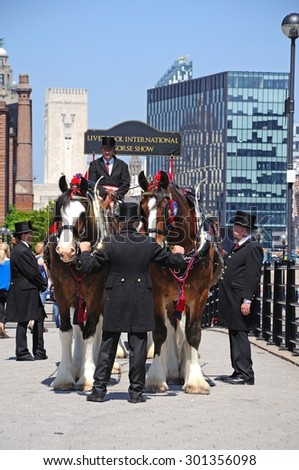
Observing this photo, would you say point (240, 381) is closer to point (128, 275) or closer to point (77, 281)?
point (77, 281)

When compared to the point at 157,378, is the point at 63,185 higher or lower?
higher

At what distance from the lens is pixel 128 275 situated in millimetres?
12359

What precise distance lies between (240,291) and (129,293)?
221cm

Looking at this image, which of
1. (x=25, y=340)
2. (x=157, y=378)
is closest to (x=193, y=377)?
(x=157, y=378)

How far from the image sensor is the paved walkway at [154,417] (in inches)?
382

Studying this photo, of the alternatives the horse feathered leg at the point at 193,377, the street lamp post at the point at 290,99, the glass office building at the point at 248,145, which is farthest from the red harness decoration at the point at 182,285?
the glass office building at the point at 248,145

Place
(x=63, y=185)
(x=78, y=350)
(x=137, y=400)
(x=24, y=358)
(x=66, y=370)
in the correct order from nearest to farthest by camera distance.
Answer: (x=137, y=400) → (x=66, y=370) → (x=63, y=185) → (x=78, y=350) → (x=24, y=358)

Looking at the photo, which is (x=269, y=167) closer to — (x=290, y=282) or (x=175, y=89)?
(x=175, y=89)

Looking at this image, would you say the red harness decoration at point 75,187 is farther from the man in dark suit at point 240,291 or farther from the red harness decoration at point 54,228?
the man in dark suit at point 240,291

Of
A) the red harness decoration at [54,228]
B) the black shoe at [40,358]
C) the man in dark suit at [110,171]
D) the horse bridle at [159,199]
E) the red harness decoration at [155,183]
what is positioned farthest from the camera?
the black shoe at [40,358]

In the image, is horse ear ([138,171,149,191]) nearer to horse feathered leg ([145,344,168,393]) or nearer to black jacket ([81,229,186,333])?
black jacket ([81,229,186,333])

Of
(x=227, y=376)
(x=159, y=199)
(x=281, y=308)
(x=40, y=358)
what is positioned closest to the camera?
(x=159, y=199)

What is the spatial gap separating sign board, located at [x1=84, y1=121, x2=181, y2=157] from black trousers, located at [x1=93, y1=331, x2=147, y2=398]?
10426 millimetres

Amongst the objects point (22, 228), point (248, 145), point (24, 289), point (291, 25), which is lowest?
Answer: point (24, 289)
